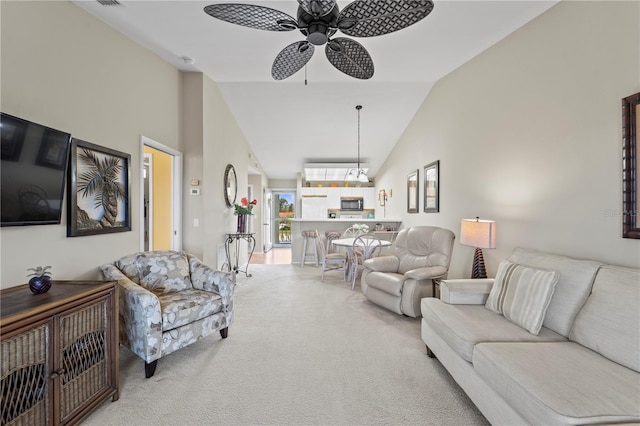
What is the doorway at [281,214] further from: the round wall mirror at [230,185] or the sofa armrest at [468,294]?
the sofa armrest at [468,294]

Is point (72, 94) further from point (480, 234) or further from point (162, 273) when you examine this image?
point (480, 234)

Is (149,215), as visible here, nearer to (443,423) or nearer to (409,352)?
(409,352)

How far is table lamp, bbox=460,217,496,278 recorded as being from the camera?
2660 mm

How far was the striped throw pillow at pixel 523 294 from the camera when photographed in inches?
68.8

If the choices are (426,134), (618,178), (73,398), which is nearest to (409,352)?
(618,178)

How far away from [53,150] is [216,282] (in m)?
1.59

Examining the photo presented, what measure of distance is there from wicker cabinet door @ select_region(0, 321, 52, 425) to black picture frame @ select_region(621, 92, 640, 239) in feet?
11.2

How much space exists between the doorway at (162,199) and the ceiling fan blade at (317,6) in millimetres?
2898

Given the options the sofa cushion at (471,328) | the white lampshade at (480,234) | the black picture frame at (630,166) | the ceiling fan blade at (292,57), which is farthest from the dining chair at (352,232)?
the black picture frame at (630,166)

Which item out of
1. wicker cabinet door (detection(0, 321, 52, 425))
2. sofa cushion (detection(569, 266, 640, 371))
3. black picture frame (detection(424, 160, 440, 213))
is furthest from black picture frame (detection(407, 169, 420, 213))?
wicker cabinet door (detection(0, 321, 52, 425))

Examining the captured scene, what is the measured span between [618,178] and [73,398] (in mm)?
3611

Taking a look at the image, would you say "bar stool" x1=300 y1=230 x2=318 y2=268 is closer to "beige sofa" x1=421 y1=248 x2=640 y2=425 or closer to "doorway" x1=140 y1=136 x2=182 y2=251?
"doorway" x1=140 y1=136 x2=182 y2=251

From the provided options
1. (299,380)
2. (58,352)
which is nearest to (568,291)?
(299,380)

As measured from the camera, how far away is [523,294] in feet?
6.13
